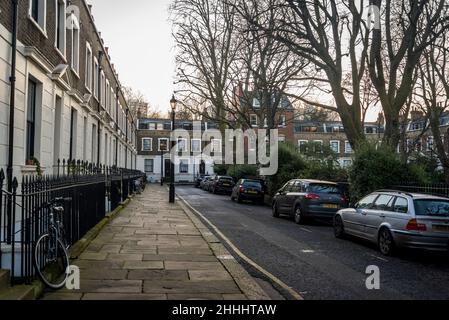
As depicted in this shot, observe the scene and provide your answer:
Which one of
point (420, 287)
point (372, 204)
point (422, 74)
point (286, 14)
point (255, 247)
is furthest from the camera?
point (422, 74)

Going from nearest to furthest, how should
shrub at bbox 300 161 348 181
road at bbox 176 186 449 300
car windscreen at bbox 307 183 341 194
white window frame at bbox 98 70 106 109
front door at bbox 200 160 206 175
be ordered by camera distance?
1. road at bbox 176 186 449 300
2. car windscreen at bbox 307 183 341 194
3. shrub at bbox 300 161 348 181
4. white window frame at bbox 98 70 106 109
5. front door at bbox 200 160 206 175

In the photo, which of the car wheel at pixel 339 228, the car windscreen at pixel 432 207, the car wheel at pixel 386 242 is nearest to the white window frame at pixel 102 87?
the car wheel at pixel 339 228

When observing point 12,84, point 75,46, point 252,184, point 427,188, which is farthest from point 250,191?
point 12,84

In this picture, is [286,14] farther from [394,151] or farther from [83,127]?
[83,127]

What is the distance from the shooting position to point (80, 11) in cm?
1939

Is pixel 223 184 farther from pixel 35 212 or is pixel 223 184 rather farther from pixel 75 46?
pixel 35 212

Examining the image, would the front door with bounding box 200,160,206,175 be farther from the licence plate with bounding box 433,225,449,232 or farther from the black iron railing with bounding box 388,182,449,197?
the licence plate with bounding box 433,225,449,232

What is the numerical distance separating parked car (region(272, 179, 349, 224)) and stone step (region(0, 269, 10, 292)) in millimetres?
12738

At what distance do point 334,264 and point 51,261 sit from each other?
17.4 ft

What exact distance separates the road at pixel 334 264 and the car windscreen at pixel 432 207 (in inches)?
40.5

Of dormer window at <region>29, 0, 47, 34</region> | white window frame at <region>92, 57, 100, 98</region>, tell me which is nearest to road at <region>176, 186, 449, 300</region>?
dormer window at <region>29, 0, 47, 34</region>

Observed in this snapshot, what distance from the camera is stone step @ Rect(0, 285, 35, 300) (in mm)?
5289
